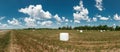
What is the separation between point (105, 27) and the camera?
522ft

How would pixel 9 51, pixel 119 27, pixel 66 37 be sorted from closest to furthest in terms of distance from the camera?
pixel 9 51 < pixel 66 37 < pixel 119 27

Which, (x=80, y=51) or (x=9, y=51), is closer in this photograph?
(x=9, y=51)

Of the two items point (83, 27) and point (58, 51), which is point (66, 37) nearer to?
point (58, 51)

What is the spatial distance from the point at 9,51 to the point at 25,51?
105cm

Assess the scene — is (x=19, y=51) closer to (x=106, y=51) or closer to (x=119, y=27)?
(x=106, y=51)

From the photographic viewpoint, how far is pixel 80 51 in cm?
1603

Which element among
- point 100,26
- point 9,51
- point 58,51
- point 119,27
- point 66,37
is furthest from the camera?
point 100,26

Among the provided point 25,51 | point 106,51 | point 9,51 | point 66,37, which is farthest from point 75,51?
point 66,37

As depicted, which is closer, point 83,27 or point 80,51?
point 80,51

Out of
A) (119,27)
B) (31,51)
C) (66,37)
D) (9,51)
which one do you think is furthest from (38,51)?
(119,27)

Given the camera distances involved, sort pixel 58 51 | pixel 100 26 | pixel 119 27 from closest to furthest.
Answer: pixel 58 51, pixel 119 27, pixel 100 26

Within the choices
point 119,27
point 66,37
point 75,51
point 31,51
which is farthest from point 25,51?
point 119,27

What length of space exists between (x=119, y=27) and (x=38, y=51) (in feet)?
461

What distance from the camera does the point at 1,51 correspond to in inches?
578
